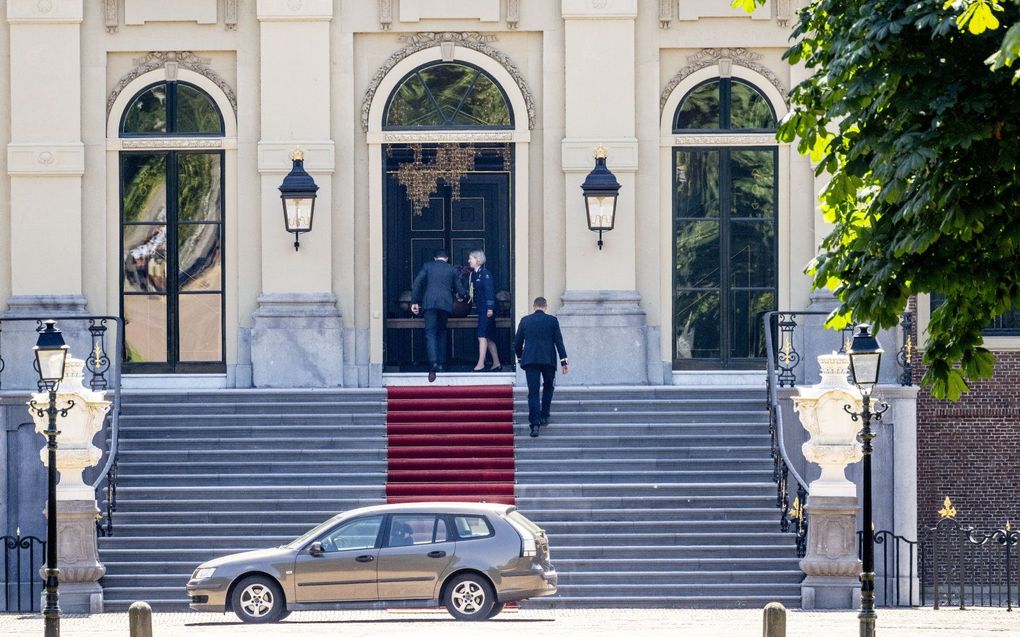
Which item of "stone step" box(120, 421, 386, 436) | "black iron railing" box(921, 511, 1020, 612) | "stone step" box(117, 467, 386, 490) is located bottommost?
"black iron railing" box(921, 511, 1020, 612)

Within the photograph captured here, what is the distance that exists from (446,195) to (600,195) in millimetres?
2387

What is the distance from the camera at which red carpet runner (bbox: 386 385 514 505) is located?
24734mm

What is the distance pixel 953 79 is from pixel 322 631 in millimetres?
7973

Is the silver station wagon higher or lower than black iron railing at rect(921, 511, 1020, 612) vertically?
higher

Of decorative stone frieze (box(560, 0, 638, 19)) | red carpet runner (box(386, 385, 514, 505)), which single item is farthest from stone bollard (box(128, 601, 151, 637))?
decorative stone frieze (box(560, 0, 638, 19))

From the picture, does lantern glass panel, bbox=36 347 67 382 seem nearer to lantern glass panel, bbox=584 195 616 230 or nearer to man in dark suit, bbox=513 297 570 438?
man in dark suit, bbox=513 297 570 438

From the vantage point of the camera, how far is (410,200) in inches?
1153

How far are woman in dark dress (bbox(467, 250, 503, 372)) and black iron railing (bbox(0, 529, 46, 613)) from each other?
21.5 feet

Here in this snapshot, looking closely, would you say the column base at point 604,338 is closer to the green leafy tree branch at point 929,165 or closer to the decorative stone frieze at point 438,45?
the decorative stone frieze at point 438,45

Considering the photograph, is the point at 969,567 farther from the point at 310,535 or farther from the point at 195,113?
the point at 195,113

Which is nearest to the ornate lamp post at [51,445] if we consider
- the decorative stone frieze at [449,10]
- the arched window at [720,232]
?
the decorative stone frieze at [449,10]

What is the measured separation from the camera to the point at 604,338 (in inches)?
1111

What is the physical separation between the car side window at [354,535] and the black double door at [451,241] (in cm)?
853

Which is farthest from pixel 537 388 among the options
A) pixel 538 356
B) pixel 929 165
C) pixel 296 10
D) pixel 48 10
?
pixel 929 165
